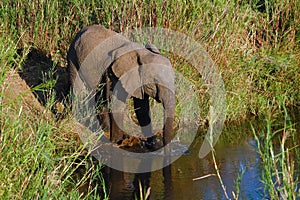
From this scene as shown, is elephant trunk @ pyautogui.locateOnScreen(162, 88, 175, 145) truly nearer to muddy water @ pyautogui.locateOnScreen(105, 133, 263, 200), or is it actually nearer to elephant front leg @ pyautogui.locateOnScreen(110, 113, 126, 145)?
muddy water @ pyautogui.locateOnScreen(105, 133, 263, 200)

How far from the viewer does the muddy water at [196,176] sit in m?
5.46

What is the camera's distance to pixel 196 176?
5910 mm

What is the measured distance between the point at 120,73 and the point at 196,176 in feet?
5.05

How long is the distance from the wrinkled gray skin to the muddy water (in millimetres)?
427

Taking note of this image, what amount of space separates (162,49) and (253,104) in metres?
1.41

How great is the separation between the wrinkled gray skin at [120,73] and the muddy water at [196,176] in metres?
0.43

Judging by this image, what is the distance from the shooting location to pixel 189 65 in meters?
7.91

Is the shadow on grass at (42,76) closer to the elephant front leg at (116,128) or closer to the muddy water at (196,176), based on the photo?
the elephant front leg at (116,128)

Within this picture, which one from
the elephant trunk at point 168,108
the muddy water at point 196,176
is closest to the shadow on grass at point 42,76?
the elephant trunk at point 168,108

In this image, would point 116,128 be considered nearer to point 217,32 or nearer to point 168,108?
point 168,108

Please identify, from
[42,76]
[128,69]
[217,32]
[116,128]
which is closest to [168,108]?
[128,69]

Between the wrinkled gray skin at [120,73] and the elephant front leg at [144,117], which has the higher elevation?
the wrinkled gray skin at [120,73]

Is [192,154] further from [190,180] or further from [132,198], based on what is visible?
[132,198]

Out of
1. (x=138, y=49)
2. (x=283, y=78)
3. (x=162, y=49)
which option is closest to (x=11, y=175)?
(x=138, y=49)
